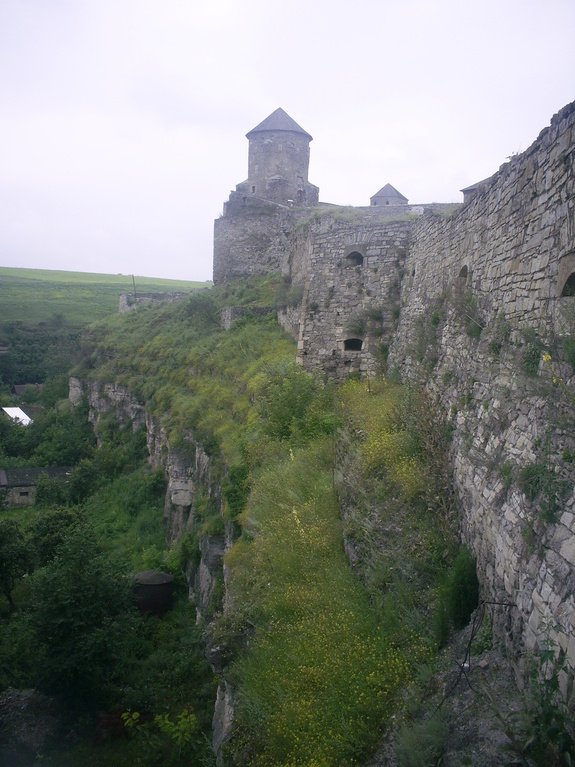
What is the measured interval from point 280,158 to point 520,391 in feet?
92.5

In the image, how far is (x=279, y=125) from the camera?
99.7ft

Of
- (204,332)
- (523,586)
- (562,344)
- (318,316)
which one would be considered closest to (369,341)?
(318,316)

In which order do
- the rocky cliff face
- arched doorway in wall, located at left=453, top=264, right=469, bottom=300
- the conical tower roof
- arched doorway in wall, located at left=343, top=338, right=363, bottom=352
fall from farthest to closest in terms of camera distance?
the conical tower roof < arched doorway in wall, located at left=343, top=338, right=363, bottom=352 < the rocky cliff face < arched doorway in wall, located at left=453, top=264, right=469, bottom=300

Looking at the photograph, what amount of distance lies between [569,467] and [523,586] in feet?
3.06

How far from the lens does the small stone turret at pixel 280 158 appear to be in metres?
29.8

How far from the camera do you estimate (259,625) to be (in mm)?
6406

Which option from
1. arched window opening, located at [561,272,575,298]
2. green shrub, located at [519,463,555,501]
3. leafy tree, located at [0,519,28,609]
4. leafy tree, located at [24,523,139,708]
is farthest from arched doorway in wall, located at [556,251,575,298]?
leafy tree, located at [0,519,28,609]

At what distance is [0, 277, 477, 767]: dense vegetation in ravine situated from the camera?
4.91 meters

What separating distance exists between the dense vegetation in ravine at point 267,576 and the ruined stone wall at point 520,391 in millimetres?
593

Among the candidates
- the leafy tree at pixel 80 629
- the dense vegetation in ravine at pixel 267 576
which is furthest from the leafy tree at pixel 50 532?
the leafy tree at pixel 80 629

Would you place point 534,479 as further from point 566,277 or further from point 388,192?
point 388,192

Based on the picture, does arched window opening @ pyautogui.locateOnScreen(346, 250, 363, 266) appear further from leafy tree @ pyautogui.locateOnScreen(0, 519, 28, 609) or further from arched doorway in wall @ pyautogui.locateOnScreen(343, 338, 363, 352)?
leafy tree @ pyautogui.locateOnScreen(0, 519, 28, 609)

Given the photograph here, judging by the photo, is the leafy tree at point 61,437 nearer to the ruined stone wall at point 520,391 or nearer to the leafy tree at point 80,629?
the leafy tree at point 80,629

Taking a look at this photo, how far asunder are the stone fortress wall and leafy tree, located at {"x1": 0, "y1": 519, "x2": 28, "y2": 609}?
12.6 metres
